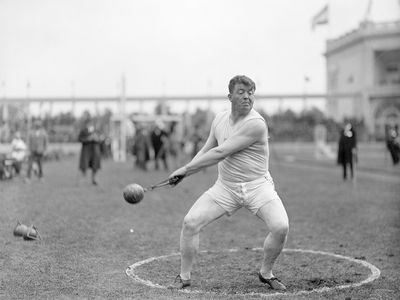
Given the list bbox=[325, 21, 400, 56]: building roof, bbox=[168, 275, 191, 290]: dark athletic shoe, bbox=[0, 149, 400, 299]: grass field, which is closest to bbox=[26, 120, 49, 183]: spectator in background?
bbox=[0, 149, 400, 299]: grass field

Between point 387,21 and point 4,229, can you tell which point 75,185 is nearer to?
point 4,229

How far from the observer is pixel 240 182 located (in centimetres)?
716

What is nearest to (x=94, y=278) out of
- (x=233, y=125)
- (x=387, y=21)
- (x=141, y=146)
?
(x=233, y=125)

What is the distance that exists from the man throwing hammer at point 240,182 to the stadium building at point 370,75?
64.9 m

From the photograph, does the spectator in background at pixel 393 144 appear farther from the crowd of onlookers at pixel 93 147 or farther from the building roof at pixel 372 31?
the building roof at pixel 372 31

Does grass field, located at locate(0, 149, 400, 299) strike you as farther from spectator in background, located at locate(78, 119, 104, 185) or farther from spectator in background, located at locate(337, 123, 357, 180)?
spectator in background, located at locate(337, 123, 357, 180)

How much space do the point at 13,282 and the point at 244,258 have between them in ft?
10.9

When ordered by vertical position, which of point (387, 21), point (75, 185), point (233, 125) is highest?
point (387, 21)

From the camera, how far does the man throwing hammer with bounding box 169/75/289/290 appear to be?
6.98 meters

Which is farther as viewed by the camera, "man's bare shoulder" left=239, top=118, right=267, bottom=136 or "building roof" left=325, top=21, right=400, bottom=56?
"building roof" left=325, top=21, right=400, bottom=56

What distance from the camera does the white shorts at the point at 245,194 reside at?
7074 millimetres

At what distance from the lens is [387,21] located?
241 feet

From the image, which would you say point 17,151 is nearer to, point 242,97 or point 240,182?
point 240,182

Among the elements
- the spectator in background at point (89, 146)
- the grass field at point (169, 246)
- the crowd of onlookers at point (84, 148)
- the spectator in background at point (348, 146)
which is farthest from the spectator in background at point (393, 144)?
the spectator in background at point (89, 146)
